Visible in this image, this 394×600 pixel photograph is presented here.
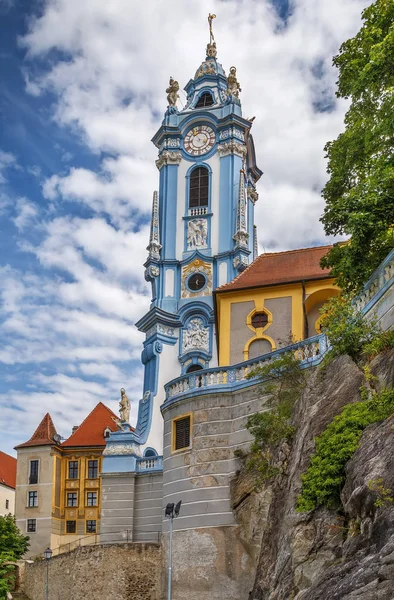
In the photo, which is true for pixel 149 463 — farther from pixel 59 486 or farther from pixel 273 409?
pixel 59 486

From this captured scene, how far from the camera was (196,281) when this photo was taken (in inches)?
1950

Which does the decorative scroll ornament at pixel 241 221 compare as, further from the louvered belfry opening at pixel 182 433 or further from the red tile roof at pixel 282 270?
the louvered belfry opening at pixel 182 433

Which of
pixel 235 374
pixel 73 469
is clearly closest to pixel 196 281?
pixel 73 469

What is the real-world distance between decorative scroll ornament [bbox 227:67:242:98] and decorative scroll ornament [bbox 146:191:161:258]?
8.94m

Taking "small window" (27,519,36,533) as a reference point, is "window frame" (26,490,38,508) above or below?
above

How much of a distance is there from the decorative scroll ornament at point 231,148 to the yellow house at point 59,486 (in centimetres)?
1963

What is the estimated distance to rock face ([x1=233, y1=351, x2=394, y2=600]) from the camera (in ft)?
41.9

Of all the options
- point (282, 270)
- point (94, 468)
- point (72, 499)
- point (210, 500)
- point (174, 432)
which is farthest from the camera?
point (72, 499)

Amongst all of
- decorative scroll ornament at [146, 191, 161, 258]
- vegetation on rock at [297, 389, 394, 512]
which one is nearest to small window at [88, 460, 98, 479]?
decorative scroll ornament at [146, 191, 161, 258]

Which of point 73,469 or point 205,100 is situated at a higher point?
point 205,100

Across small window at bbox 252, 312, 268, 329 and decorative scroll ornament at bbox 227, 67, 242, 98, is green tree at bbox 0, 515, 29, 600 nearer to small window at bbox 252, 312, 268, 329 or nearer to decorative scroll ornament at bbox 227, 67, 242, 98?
small window at bbox 252, 312, 268, 329

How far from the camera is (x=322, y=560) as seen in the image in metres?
15.2

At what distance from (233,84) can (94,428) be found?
25.2 metres

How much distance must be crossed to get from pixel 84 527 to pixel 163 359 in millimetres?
13060
